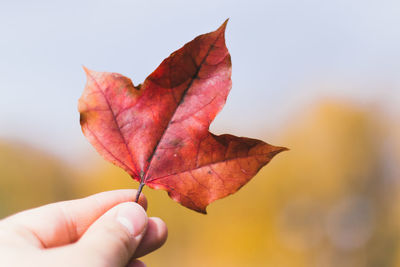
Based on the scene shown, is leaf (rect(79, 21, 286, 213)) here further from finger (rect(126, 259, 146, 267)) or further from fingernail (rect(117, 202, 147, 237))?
finger (rect(126, 259, 146, 267))

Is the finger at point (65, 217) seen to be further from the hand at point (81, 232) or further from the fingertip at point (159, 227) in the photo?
the fingertip at point (159, 227)

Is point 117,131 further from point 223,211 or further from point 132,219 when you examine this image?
point 223,211

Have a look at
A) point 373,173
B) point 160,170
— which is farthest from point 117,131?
point 373,173

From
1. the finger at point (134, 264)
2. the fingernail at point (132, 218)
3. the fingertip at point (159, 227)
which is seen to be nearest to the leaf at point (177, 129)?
the fingernail at point (132, 218)

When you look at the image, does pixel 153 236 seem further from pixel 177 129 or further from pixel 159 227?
pixel 177 129

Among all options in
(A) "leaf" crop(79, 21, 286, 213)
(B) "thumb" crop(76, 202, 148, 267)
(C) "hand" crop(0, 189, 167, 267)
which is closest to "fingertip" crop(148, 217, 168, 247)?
(C) "hand" crop(0, 189, 167, 267)

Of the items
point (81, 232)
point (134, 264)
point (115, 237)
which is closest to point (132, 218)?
point (115, 237)
